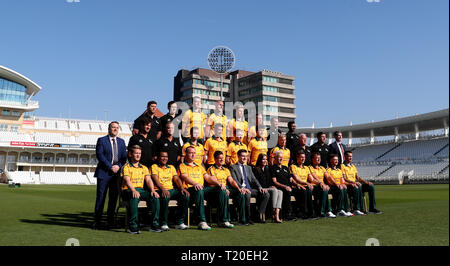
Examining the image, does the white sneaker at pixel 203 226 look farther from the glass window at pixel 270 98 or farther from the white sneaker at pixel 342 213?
the glass window at pixel 270 98

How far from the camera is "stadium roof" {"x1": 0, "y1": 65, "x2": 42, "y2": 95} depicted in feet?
226

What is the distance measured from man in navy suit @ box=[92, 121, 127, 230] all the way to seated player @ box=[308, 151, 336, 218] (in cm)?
433

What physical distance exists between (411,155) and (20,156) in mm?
63024

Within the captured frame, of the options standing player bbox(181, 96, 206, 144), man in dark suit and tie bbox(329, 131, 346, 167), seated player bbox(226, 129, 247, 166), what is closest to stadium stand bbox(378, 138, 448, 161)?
man in dark suit and tie bbox(329, 131, 346, 167)

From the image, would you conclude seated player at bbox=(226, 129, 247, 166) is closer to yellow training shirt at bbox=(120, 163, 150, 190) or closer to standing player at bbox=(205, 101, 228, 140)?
standing player at bbox=(205, 101, 228, 140)

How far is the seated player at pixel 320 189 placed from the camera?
7941 mm

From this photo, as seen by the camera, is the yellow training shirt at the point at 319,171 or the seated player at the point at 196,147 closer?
the seated player at the point at 196,147

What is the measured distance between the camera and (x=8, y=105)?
6819 centimetres

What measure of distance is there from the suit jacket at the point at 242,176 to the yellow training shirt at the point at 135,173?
1847mm

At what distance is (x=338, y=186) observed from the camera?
8.41 metres

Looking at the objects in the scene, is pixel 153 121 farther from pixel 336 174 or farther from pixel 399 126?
pixel 399 126

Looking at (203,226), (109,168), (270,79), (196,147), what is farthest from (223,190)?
(270,79)

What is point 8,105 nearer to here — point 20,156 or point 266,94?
point 20,156

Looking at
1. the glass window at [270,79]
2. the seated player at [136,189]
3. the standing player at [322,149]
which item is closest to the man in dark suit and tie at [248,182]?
the seated player at [136,189]
